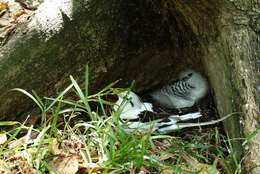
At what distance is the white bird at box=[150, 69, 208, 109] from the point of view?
8.25 ft

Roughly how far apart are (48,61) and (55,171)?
836 mm

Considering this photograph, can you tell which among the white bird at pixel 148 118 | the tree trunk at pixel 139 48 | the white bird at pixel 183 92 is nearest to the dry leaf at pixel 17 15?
Answer: the tree trunk at pixel 139 48

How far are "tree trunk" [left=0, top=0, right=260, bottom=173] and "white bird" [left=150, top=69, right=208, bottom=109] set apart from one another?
109 mm

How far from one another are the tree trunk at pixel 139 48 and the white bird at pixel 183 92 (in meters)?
0.11

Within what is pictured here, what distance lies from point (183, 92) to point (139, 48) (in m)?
0.60

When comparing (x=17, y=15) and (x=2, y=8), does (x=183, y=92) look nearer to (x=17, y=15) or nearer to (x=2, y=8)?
(x=17, y=15)

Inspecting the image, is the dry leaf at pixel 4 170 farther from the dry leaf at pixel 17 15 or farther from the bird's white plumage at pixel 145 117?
the dry leaf at pixel 17 15

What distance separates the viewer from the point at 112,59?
2330 millimetres

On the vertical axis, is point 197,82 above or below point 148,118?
above

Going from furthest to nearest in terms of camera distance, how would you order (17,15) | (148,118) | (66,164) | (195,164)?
(148,118)
(17,15)
(195,164)
(66,164)

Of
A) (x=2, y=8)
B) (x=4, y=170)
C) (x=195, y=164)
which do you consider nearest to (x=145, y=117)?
(x=195, y=164)

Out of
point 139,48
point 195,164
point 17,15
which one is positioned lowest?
point 195,164

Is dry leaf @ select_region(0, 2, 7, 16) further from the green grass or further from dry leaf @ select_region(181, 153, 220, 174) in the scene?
dry leaf @ select_region(181, 153, 220, 174)

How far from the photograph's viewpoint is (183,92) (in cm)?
262
